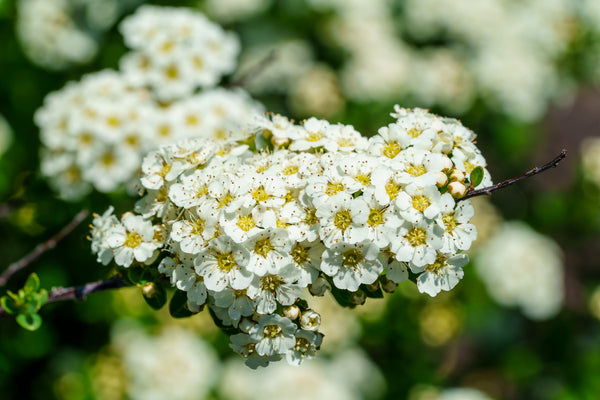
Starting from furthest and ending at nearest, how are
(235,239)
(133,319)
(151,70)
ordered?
(133,319) < (151,70) < (235,239)

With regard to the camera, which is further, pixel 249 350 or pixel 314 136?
pixel 314 136

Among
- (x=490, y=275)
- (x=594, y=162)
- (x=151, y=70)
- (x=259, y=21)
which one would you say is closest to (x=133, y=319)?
(x=151, y=70)

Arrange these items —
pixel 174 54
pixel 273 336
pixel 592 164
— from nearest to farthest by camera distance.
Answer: pixel 273 336
pixel 174 54
pixel 592 164

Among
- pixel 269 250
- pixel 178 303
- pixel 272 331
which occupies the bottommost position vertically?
pixel 178 303

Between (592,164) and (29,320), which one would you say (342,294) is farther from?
(592,164)

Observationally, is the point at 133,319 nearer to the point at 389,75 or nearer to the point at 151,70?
the point at 151,70

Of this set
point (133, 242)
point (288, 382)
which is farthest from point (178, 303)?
point (288, 382)

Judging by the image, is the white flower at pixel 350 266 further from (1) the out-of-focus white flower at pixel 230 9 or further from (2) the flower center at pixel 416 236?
(1) the out-of-focus white flower at pixel 230 9

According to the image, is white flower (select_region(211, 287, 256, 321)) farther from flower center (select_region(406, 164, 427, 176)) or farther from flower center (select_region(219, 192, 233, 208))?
flower center (select_region(406, 164, 427, 176))
